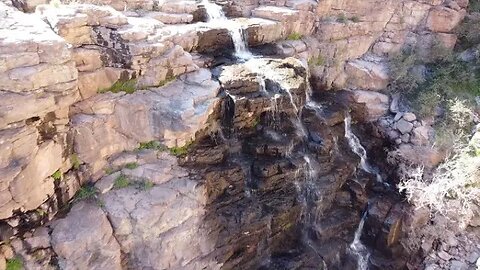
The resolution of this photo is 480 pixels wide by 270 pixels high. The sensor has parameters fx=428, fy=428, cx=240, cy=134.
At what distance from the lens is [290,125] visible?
11148mm

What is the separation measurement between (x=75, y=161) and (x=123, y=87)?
1.88 meters

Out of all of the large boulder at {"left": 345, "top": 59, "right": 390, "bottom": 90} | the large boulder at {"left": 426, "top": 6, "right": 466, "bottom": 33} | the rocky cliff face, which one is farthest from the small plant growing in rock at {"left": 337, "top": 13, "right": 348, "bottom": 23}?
the large boulder at {"left": 426, "top": 6, "right": 466, "bottom": 33}

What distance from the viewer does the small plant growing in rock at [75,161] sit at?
27.1ft

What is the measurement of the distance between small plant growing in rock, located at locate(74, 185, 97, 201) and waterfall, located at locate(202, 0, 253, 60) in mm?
5649

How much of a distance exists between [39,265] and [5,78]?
322 centimetres

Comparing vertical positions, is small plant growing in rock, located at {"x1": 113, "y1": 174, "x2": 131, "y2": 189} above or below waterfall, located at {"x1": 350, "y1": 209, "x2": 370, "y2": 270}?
above

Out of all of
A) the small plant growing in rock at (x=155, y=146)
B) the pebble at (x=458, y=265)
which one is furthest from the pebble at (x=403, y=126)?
the small plant growing in rock at (x=155, y=146)

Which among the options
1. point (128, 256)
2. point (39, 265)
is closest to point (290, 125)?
point (128, 256)

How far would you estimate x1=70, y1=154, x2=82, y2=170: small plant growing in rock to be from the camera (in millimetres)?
8273

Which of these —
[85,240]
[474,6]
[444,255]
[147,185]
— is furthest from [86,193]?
[474,6]

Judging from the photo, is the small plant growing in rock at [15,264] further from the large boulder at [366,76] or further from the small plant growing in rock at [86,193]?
the large boulder at [366,76]

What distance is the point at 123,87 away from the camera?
30.1 ft

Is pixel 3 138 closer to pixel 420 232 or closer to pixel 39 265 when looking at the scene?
pixel 39 265

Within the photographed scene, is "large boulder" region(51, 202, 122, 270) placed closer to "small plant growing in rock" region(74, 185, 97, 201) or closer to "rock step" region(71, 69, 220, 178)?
"small plant growing in rock" region(74, 185, 97, 201)
